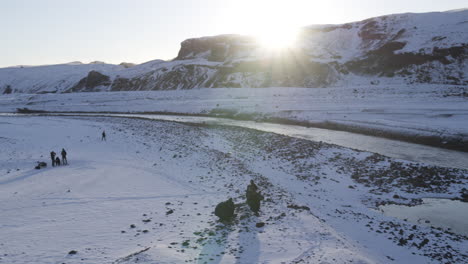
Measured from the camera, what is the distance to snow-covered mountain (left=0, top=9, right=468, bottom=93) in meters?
94.2

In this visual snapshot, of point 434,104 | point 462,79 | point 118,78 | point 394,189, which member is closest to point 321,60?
point 462,79

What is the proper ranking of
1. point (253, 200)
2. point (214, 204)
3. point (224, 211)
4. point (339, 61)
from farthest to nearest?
point (339, 61)
point (214, 204)
point (253, 200)
point (224, 211)

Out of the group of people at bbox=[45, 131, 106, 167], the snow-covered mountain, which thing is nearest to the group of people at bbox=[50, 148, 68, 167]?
the group of people at bbox=[45, 131, 106, 167]

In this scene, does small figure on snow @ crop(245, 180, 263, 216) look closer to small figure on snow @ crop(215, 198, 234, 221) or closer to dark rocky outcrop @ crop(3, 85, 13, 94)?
small figure on snow @ crop(215, 198, 234, 221)

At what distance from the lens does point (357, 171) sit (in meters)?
21.4

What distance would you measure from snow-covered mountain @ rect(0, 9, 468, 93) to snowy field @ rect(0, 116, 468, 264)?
246ft

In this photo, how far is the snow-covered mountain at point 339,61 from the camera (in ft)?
309

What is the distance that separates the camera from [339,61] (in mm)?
114625

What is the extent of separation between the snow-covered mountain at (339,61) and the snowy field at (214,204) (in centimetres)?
7493

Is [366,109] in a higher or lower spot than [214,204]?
higher

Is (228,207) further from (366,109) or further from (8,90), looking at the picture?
(8,90)

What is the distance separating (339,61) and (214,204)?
110357mm

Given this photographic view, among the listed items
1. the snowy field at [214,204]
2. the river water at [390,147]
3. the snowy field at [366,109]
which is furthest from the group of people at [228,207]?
the snowy field at [366,109]

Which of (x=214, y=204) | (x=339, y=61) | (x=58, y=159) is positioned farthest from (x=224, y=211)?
(x=339, y=61)
